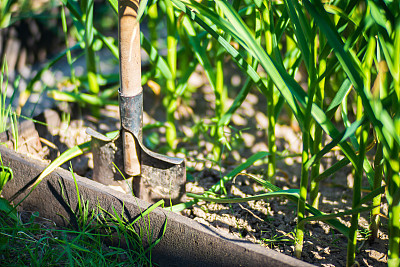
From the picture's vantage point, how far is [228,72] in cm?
237

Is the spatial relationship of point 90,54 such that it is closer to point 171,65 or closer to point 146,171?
point 171,65

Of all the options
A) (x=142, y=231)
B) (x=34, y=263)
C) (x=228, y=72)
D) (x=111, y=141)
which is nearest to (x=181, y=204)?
(x=142, y=231)

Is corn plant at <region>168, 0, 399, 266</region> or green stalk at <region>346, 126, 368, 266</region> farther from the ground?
corn plant at <region>168, 0, 399, 266</region>

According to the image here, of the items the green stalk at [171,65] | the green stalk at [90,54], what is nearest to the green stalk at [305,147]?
the green stalk at [171,65]

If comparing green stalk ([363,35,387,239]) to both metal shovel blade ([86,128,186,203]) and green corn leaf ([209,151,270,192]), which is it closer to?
green corn leaf ([209,151,270,192])

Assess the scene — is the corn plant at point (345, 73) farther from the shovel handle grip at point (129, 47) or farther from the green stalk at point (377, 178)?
the shovel handle grip at point (129, 47)

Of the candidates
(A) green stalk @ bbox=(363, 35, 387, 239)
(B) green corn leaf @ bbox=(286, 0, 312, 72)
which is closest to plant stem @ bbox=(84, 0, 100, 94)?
(B) green corn leaf @ bbox=(286, 0, 312, 72)

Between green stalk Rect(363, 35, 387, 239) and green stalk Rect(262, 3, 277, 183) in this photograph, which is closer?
green stalk Rect(363, 35, 387, 239)

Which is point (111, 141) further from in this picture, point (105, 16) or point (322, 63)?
point (105, 16)

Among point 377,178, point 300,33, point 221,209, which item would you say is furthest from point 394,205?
point 221,209

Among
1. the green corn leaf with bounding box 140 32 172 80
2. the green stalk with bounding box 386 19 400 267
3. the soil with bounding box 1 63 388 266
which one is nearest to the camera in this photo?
the green stalk with bounding box 386 19 400 267

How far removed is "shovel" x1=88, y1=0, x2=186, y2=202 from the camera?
127 cm

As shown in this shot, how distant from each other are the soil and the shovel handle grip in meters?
0.40

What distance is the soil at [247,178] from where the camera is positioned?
1.38 meters
